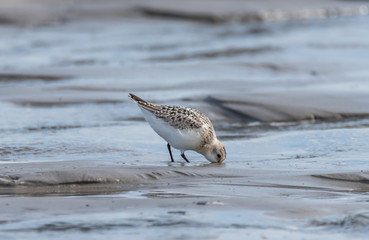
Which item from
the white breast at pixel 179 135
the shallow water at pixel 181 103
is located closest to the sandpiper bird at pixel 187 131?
the white breast at pixel 179 135

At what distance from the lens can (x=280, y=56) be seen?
551 inches

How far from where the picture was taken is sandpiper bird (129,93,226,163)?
6691 mm

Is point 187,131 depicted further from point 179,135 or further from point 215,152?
point 215,152

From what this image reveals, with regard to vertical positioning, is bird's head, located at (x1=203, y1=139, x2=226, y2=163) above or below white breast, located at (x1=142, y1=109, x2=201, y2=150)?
below

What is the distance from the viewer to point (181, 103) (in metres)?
9.58

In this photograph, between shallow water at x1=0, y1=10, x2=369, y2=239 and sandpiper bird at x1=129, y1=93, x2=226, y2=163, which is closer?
shallow water at x1=0, y1=10, x2=369, y2=239

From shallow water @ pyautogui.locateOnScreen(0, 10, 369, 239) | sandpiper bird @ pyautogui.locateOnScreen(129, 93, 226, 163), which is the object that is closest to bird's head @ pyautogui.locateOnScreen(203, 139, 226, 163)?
sandpiper bird @ pyautogui.locateOnScreen(129, 93, 226, 163)

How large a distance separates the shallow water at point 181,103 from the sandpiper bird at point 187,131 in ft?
0.61

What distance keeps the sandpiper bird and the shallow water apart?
0.61 feet

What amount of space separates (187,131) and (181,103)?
286 centimetres

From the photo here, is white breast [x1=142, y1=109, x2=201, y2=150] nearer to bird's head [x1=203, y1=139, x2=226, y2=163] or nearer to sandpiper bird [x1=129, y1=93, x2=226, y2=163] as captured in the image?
sandpiper bird [x1=129, y1=93, x2=226, y2=163]

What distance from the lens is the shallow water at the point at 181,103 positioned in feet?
15.5

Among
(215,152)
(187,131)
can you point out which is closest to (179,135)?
(187,131)

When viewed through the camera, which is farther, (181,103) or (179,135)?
(181,103)
